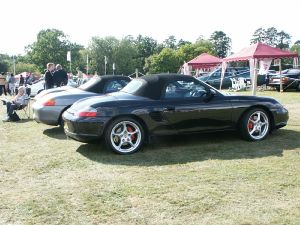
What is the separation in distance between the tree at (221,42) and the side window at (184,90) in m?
124

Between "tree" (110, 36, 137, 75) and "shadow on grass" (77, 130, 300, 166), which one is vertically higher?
"tree" (110, 36, 137, 75)

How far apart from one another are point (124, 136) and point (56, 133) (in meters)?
3.01

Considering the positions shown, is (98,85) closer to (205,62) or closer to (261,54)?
(261,54)

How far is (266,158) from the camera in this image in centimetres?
618

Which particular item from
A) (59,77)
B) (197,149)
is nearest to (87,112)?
(197,149)

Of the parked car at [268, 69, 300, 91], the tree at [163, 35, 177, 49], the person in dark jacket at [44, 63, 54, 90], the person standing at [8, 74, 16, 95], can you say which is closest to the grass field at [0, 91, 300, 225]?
the person in dark jacket at [44, 63, 54, 90]

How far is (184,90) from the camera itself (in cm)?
718

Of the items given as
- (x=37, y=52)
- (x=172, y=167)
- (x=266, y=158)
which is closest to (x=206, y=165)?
(x=172, y=167)

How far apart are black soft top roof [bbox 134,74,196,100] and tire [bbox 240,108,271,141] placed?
1228 mm

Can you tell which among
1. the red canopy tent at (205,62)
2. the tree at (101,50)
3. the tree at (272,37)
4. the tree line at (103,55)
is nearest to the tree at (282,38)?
the tree at (272,37)

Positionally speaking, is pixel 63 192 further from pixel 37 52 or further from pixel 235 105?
pixel 37 52

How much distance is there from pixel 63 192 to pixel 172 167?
1.64 m

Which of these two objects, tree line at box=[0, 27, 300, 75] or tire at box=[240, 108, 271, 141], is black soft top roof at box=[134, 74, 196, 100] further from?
tree line at box=[0, 27, 300, 75]

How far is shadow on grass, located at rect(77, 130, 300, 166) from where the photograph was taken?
6.34 meters
